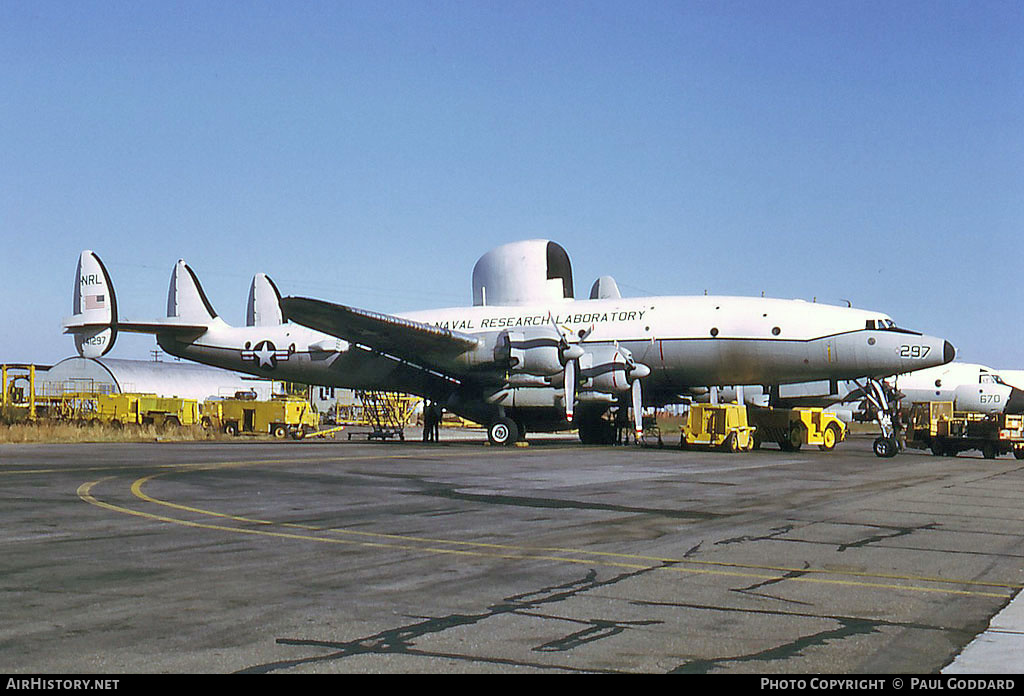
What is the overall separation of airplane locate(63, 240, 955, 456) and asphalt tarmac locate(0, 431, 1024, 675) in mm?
17289

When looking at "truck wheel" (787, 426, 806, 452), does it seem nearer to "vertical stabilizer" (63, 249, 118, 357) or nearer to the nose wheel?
the nose wheel

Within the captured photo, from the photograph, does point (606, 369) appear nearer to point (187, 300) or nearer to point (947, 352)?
point (947, 352)

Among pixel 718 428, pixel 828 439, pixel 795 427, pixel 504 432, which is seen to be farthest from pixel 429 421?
pixel 828 439

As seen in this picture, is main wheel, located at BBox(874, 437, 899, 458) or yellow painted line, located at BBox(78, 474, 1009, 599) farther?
main wheel, located at BBox(874, 437, 899, 458)

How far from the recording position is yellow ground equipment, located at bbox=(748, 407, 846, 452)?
3809 centimetres

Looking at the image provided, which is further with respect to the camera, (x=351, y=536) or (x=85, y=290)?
(x=85, y=290)

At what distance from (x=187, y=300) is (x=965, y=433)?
1478 inches

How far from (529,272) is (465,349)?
1132 cm

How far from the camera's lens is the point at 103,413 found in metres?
54.1

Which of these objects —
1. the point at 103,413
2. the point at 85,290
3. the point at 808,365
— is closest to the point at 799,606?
the point at 808,365

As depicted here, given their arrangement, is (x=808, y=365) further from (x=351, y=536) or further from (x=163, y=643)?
(x=163, y=643)

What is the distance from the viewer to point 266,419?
185 ft

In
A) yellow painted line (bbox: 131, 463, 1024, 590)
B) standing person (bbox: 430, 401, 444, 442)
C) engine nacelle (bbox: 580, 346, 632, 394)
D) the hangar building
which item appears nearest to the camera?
yellow painted line (bbox: 131, 463, 1024, 590)

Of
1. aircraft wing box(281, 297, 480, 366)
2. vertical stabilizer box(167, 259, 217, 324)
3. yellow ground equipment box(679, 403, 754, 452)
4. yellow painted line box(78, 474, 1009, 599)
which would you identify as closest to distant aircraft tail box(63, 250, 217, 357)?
vertical stabilizer box(167, 259, 217, 324)
